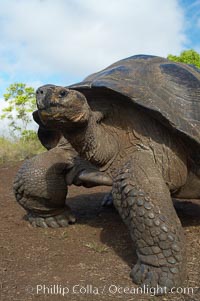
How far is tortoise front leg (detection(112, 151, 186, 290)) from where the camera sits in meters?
2.63

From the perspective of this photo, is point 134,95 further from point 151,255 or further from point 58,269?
point 58,269

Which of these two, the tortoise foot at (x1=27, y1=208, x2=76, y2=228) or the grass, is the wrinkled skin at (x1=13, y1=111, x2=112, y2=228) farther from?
the grass

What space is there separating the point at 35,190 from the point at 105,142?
1.04 metres

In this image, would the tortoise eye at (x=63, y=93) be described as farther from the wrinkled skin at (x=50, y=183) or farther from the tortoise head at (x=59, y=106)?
the wrinkled skin at (x=50, y=183)

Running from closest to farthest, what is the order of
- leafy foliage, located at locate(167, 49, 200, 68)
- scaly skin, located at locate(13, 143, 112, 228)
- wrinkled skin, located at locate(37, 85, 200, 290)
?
wrinkled skin, located at locate(37, 85, 200, 290)
scaly skin, located at locate(13, 143, 112, 228)
leafy foliage, located at locate(167, 49, 200, 68)

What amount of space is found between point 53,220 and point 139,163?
1.55 metres

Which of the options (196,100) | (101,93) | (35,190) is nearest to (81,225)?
(35,190)

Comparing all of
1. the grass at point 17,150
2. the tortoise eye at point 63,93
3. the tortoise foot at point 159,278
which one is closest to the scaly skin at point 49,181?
the tortoise eye at point 63,93

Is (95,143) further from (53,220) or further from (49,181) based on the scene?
(53,220)

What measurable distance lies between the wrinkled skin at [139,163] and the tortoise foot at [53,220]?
1016 mm

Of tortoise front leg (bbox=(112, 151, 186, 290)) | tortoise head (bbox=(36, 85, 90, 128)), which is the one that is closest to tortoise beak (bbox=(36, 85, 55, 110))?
tortoise head (bbox=(36, 85, 90, 128))

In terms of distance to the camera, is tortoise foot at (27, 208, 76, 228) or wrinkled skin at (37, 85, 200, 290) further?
tortoise foot at (27, 208, 76, 228)

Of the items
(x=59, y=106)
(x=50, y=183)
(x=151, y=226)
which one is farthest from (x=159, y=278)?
(x=50, y=183)

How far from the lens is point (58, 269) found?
9.76 feet
